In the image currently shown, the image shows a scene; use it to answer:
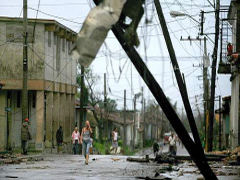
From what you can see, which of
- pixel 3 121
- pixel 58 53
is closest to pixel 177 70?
pixel 3 121

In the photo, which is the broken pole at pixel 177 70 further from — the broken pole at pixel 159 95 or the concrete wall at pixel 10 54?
the concrete wall at pixel 10 54

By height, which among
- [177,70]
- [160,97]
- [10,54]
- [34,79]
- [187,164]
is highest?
[10,54]

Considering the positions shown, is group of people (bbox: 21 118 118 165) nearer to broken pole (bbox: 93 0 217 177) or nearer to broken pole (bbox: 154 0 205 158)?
broken pole (bbox: 154 0 205 158)

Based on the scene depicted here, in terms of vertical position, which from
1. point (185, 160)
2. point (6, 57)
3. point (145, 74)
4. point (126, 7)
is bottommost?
point (185, 160)

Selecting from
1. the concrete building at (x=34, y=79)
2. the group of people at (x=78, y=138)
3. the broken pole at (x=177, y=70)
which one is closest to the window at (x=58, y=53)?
the concrete building at (x=34, y=79)

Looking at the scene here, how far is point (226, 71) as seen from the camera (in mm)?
35031

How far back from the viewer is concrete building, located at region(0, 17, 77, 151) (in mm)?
40344

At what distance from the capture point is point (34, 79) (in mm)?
41188

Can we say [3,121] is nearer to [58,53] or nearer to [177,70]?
[58,53]

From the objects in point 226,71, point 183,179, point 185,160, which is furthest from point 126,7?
point 226,71

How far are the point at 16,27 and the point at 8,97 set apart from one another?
5.01m

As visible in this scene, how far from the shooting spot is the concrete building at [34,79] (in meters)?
40.3

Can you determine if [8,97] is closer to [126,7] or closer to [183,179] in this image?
[183,179]

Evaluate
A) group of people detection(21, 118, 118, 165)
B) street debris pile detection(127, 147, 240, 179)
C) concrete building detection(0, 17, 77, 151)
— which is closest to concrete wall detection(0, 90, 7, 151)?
concrete building detection(0, 17, 77, 151)
